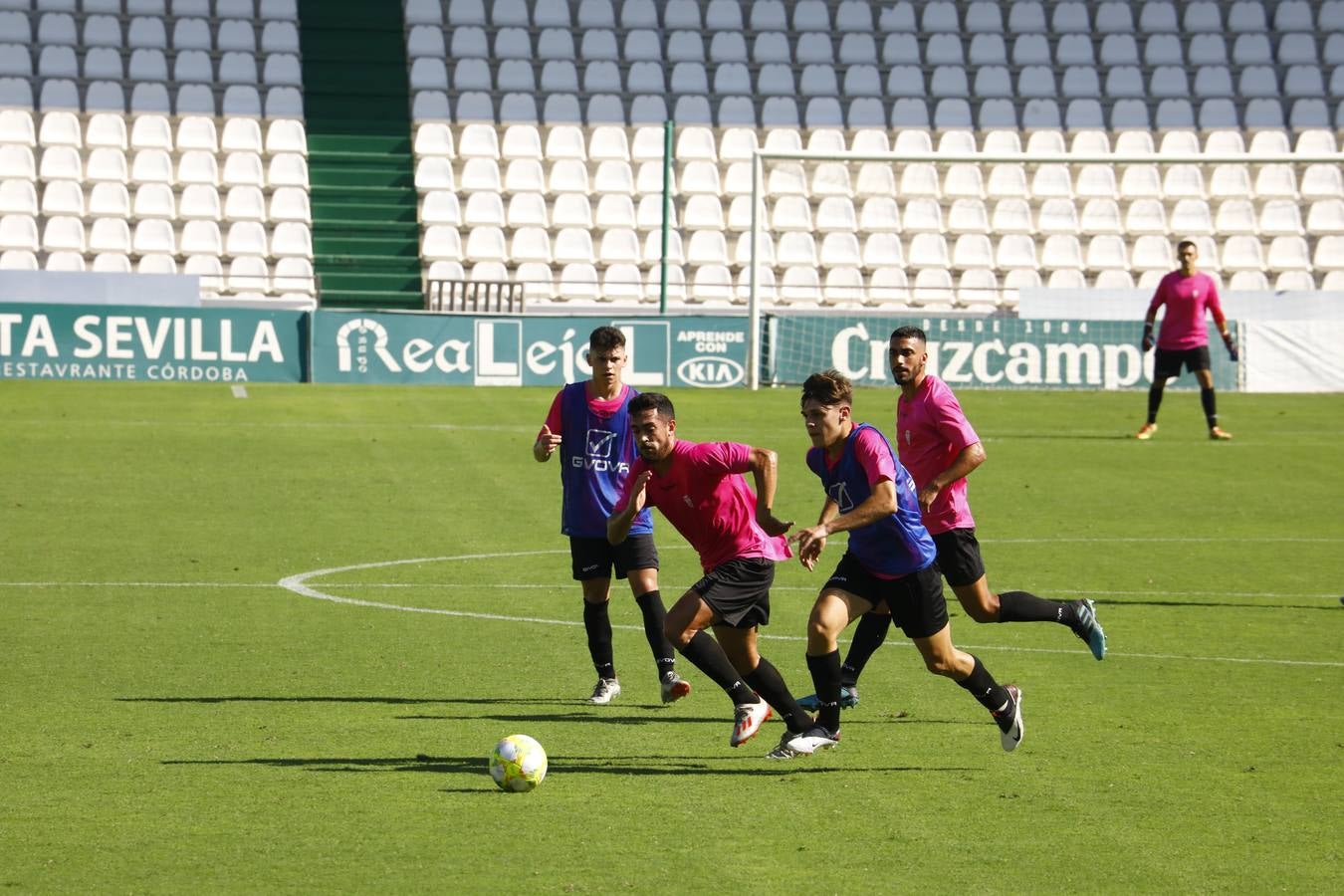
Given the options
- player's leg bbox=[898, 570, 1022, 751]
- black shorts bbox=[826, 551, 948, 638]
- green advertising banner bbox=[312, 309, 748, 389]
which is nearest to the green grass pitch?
player's leg bbox=[898, 570, 1022, 751]

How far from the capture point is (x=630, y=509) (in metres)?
8.52

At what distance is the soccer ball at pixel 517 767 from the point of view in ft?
24.2

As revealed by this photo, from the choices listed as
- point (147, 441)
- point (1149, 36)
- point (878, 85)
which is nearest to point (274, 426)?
point (147, 441)

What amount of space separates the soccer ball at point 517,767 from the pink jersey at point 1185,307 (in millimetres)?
15316

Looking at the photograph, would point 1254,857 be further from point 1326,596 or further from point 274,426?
point 274,426

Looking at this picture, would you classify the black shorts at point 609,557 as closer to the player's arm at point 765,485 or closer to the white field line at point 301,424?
the player's arm at point 765,485

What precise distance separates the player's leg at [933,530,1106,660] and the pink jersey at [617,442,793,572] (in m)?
1.40

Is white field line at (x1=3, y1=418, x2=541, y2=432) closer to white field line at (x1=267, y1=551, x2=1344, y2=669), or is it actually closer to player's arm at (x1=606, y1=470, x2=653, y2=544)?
white field line at (x1=267, y1=551, x2=1344, y2=669)

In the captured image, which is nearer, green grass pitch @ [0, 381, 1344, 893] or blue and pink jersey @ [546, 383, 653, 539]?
green grass pitch @ [0, 381, 1344, 893]

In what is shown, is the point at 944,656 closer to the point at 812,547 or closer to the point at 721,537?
the point at 812,547

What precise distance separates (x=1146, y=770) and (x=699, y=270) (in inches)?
1061

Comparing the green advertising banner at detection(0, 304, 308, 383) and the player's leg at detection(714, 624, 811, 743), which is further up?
the green advertising banner at detection(0, 304, 308, 383)

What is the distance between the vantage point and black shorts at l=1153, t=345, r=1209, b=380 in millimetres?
21625

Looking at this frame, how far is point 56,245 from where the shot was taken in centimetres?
3253
